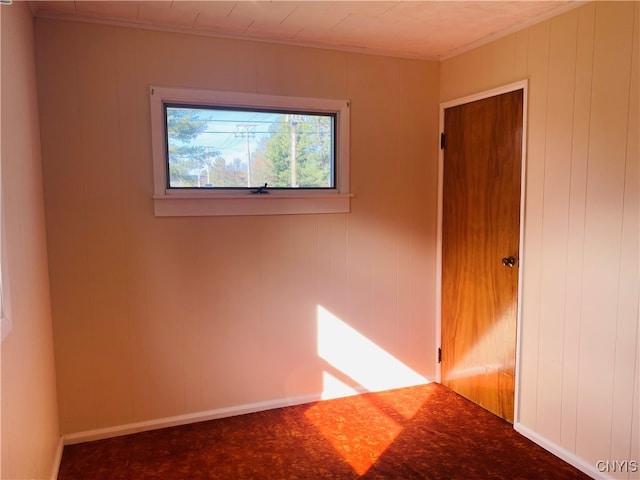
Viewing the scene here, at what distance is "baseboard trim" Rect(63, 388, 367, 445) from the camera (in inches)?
107

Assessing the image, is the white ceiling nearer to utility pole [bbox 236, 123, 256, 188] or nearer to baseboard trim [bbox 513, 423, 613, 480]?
utility pole [bbox 236, 123, 256, 188]

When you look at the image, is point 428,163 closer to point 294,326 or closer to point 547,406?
point 294,326

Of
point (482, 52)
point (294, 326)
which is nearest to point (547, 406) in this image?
point (294, 326)

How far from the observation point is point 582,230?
2.38m

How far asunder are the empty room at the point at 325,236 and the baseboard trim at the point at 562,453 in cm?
1

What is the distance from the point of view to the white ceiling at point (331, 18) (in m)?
2.41

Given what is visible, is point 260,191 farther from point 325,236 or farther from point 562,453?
point 562,453

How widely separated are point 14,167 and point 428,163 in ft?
8.11

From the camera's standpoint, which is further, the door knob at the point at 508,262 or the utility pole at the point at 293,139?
the utility pole at the point at 293,139

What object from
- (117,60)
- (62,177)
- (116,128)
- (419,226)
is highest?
(117,60)

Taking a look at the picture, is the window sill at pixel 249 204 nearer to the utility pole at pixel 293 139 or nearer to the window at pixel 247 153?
the window at pixel 247 153

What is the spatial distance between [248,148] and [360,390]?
1.81 meters

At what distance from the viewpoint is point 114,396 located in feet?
9.12

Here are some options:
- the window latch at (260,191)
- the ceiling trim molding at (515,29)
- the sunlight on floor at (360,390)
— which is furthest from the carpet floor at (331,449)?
the ceiling trim molding at (515,29)
